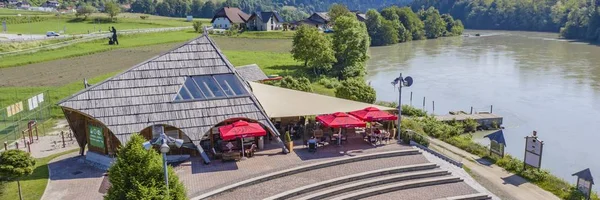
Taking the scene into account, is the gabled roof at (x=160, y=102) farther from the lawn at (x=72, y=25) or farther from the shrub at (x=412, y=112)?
the lawn at (x=72, y=25)

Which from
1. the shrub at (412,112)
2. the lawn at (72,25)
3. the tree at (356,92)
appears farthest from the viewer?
the lawn at (72,25)

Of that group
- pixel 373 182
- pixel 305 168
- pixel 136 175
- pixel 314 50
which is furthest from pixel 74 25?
pixel 136 175

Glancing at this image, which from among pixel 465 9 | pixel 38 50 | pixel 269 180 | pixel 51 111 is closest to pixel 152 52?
pixel 38 50

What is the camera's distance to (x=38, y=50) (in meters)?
54.3

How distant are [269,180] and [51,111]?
1863 centimetres

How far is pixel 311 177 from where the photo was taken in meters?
16.6

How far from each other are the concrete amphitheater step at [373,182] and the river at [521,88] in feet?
28.1

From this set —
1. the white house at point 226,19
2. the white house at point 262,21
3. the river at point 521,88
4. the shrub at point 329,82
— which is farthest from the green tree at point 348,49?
the white house at point 226,19

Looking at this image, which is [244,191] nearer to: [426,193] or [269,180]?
[269,180]

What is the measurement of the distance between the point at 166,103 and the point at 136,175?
8.38 metres

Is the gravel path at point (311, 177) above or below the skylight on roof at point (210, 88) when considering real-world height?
below

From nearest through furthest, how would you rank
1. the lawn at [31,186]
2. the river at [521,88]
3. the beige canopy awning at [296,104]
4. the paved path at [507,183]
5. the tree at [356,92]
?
the lawn at [31,186] < the paved path at [507,183] < the beige canopy awning at [296,104] < the river at [521,88] < the tree at [356,92]

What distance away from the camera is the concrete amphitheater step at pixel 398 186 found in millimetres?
15761

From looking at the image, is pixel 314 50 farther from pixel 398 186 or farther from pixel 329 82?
pixel 398 186
